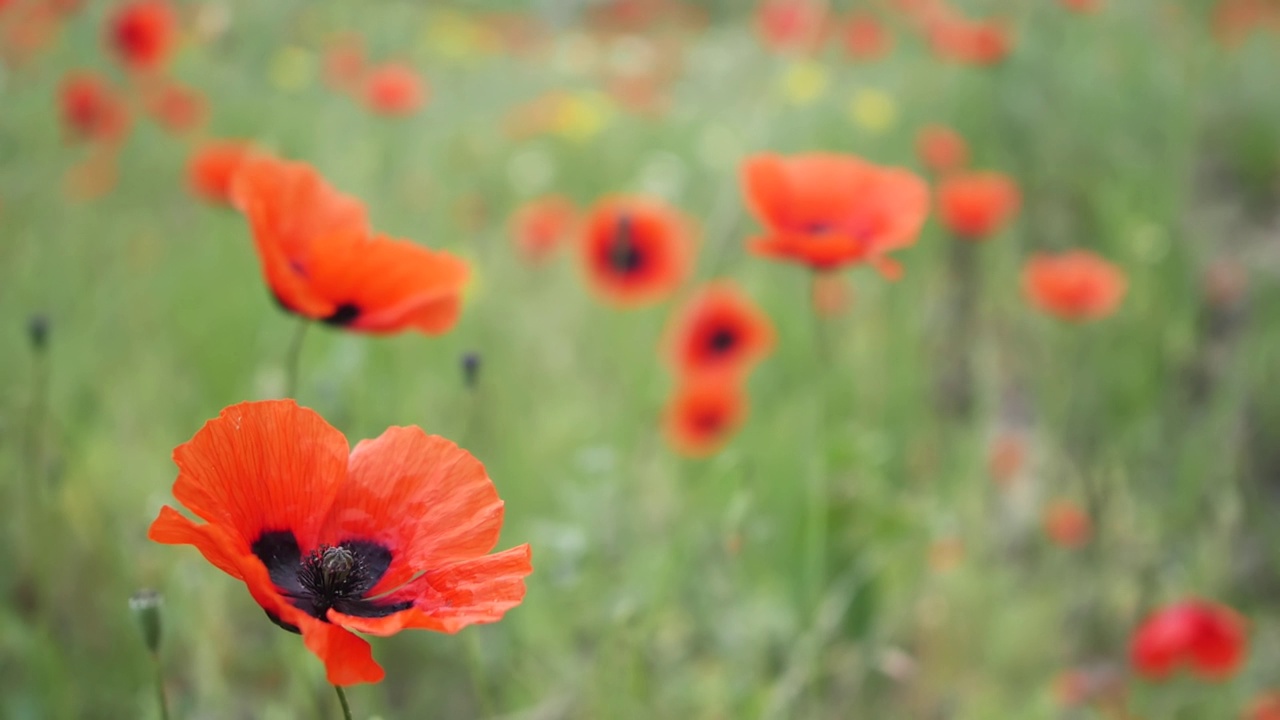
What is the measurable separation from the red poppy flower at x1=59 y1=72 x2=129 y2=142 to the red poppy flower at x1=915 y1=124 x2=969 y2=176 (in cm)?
185

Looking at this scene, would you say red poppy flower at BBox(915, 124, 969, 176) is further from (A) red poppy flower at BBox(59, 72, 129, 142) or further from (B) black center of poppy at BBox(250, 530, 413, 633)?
(B) black center of poppy at BBox(250, 530, 413, 633)

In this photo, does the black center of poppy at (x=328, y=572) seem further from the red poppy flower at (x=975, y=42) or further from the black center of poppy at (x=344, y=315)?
the red poppy flower at (x=975, y=42)

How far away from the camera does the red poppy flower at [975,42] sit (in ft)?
7.21

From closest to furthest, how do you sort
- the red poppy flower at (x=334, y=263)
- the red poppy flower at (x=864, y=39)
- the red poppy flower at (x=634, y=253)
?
the red poppy flower at (x=334, y=263) < the red poppy flower at (x=634, y=253) < the red poppy flower at (x=864, y=39)

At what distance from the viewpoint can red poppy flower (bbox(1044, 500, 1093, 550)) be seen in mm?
1562

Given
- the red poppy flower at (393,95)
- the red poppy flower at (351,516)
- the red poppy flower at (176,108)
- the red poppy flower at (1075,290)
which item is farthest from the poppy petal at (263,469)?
the red poppy flower at (176,108)

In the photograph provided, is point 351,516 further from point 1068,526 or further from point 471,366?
point 1068,526

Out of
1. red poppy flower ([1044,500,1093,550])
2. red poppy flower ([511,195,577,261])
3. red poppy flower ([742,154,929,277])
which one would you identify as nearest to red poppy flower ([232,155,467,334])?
red poppy flower ([742,154,929,277])

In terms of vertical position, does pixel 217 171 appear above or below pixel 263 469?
below

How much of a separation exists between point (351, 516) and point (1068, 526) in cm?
A: 140

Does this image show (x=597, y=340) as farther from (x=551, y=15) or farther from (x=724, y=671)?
(x=551, y=15)

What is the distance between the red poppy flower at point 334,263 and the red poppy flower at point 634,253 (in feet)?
2.65

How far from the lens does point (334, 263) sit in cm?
65

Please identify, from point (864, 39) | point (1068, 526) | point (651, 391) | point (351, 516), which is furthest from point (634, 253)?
point (864, 39)
